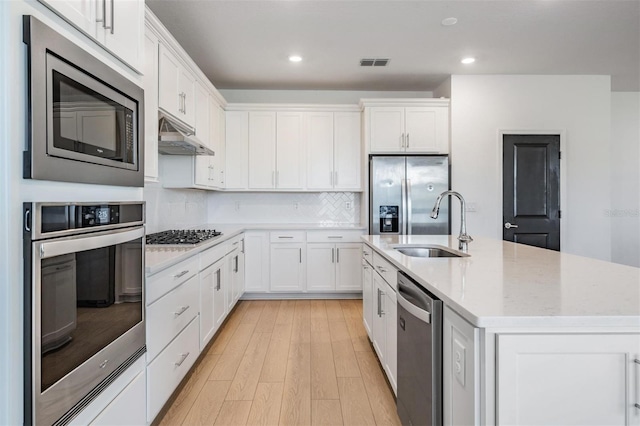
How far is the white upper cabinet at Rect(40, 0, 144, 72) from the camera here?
3.77 ft

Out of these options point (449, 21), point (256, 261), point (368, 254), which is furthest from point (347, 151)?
point (368, 254)

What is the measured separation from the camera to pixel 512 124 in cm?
443

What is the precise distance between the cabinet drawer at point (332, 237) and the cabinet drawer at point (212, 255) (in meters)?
1.24

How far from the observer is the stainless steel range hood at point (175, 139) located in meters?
2.52

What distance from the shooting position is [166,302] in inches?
77.3

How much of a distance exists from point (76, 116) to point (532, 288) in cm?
163

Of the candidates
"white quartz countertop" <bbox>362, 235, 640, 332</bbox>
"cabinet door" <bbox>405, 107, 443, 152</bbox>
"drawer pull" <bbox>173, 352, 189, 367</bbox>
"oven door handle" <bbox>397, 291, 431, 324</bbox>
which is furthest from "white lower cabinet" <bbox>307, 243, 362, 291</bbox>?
"oven door handle" <bbox>397, 291, 431, 324</bbox>

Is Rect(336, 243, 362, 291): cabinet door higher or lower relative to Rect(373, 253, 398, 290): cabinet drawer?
lower

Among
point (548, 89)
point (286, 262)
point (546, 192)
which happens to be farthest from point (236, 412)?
point (548, 89)

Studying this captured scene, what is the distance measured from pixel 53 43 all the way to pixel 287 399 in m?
2.10

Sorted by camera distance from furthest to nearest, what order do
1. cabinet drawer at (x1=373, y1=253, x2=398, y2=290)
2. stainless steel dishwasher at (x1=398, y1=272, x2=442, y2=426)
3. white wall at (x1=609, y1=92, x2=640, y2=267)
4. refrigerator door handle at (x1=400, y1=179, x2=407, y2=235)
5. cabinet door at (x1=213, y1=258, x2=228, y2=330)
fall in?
1. white wall at (x1=609, y1=92, x2=640, y2=267)
2. refrigerator door handle at (x1=400, y1=179, x2=407, y2=235)
3. cabinet door at (x1=213, y1=258, x2=228, y2=330)
4. cabinet drawer at (x1=373, y1=253, x2=398, y2=290)
5. stainless steel dishwasher at (x1=398, y1=272, x2=442, y2=426)

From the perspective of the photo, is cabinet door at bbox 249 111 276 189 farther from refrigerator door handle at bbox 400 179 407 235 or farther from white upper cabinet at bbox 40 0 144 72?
white upper cabinet at bbox 40 0 144 72

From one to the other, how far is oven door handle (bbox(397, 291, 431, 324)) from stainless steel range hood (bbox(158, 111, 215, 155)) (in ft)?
5.97

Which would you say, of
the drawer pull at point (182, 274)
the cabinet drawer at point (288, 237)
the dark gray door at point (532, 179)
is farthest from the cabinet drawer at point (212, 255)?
the dark gray door at point (532, 179)
